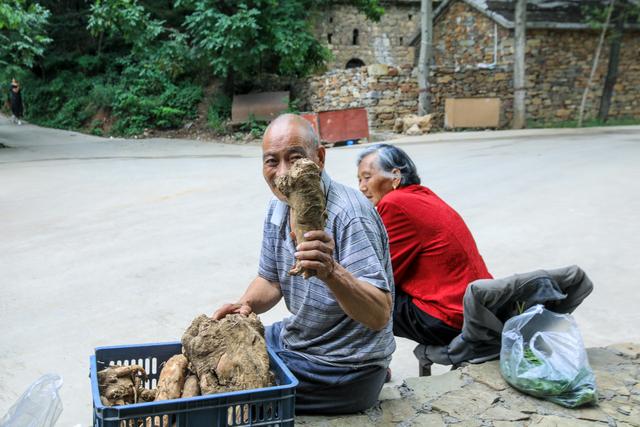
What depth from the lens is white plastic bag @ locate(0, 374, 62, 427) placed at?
2.38m

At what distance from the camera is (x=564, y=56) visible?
23.0m

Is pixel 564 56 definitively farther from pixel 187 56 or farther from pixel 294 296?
pixel 294 296

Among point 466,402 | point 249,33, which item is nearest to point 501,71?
point 249,33

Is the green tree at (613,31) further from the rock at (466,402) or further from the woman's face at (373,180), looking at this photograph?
the rock at (466,402)

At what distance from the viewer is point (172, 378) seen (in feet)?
6.95

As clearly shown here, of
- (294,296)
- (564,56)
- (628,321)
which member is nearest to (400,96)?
(564,56)

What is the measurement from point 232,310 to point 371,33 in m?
29.0

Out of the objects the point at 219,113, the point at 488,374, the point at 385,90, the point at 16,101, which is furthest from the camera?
the point at 16,101

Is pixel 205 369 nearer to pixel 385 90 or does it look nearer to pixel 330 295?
pixel 330 295

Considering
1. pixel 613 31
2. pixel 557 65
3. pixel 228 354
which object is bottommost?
pixel 228 354

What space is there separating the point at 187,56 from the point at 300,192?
18469mm

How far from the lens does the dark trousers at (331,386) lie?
94.0 inches

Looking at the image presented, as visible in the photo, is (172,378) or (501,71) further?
(501,71)

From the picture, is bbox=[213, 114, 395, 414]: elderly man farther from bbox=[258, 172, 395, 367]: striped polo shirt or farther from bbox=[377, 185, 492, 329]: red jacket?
bbox=[377, 185, 492, 329]: red jacket
